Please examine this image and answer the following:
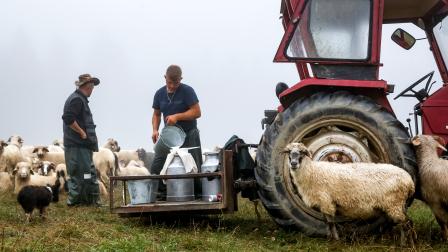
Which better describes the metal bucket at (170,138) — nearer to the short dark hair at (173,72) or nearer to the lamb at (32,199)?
the short dark hair at (173,72)

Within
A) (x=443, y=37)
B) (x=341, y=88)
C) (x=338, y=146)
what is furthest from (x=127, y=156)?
(x=338, y=146)

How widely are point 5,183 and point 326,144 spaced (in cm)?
956

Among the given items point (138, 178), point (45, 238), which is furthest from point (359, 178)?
point (45, 238)

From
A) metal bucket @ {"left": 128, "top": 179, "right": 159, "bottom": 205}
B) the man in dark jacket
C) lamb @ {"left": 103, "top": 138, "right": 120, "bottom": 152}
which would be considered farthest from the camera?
lamb @ {"left": 103, "top": 138, "right": 120, "bottom": 152}

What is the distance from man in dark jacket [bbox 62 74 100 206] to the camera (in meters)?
9.77

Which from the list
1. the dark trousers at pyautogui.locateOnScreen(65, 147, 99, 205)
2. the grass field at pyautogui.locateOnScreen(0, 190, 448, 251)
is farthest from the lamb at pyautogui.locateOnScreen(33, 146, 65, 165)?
the grass field at pyautogui.locateOnScreen(0, 190, 448, 251)

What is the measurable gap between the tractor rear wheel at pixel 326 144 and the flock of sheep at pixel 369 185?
15 cm

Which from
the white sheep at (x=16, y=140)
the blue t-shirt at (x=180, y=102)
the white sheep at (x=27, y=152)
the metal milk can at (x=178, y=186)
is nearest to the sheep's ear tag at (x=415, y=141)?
the metal milk can at (x=178, y=186)

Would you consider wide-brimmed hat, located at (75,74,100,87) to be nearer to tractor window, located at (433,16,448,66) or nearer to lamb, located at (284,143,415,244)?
lamb, located at (284,143,415,244)

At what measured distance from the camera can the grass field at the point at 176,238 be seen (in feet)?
16.4

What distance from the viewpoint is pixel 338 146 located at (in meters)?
5.66

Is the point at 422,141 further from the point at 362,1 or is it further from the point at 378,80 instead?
the point at 362,1

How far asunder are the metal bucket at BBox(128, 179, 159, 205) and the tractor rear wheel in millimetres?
1542

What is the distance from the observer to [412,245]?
5121 millimetres
